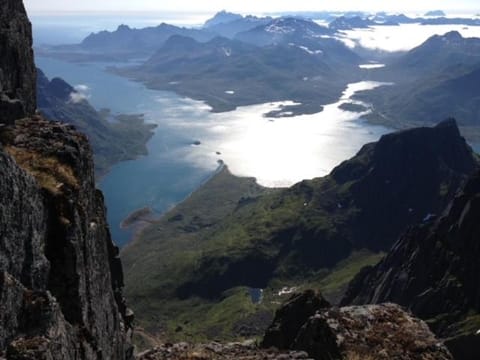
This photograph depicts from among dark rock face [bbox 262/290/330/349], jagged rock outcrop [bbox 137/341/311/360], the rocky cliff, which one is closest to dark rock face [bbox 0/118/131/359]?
the rocky cliff

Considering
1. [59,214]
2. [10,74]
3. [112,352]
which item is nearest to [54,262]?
[59,214]

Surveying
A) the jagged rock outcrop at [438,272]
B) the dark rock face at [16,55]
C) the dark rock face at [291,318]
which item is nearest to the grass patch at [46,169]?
the dark rock face at [16,55]

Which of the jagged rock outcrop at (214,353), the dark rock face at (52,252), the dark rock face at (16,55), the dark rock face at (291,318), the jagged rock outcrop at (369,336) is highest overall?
the dark rock face at (16,55)

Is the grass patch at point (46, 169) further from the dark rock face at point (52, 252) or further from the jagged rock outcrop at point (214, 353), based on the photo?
the jagged rock outcrop at point (214, 353)

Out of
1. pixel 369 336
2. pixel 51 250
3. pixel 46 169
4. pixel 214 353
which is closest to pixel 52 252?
pixel 51 250

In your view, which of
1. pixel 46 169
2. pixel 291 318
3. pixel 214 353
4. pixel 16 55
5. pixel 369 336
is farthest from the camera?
pixel 291 318

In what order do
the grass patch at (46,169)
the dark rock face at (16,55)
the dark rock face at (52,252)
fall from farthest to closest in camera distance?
the dark rock face at (16,55) → the grass patch at (46,169) → the dark rock face at (52,252)

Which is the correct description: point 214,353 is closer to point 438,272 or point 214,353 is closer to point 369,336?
point 369,336
